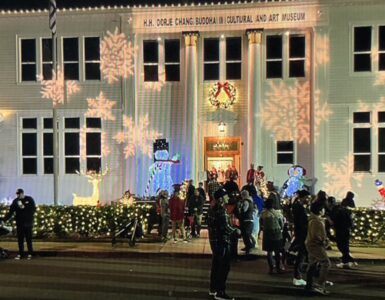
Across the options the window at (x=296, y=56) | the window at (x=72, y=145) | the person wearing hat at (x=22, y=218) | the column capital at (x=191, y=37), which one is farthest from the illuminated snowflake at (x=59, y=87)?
the person wearing hat at (x=22, y=218)

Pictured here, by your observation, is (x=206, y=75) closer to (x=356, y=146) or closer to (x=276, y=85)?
(x=276, y=85)

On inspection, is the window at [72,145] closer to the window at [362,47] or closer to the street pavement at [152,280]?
the street pavement at [152,280]

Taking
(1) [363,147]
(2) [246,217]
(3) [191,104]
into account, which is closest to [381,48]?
(1) [363,147]

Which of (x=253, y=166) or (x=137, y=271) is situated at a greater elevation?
(x=253, y=166)

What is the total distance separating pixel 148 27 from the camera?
859 inches

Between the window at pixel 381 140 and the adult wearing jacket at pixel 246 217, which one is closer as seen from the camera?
the adult wearing jacket at pixel 246 217

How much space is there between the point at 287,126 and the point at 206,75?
4149mm

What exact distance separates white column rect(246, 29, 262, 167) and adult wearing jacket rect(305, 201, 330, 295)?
12170 millimetres

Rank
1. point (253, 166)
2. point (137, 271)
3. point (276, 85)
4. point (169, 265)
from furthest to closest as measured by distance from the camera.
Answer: point (276, 85) → point (253, 166) → point (169, 265) → point (137, 271)

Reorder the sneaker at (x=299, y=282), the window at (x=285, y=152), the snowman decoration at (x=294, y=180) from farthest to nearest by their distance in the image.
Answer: the window at (x=285, y=152), the snowman decoration at (x=294, y=180), the sneaker at (x=299, y=282)

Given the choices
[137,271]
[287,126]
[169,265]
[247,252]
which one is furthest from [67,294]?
[287,126]

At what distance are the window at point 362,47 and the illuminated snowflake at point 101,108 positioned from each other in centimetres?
1034

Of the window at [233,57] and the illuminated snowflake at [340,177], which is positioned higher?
the window at [233,57]

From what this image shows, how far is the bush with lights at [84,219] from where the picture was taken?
15.9m
